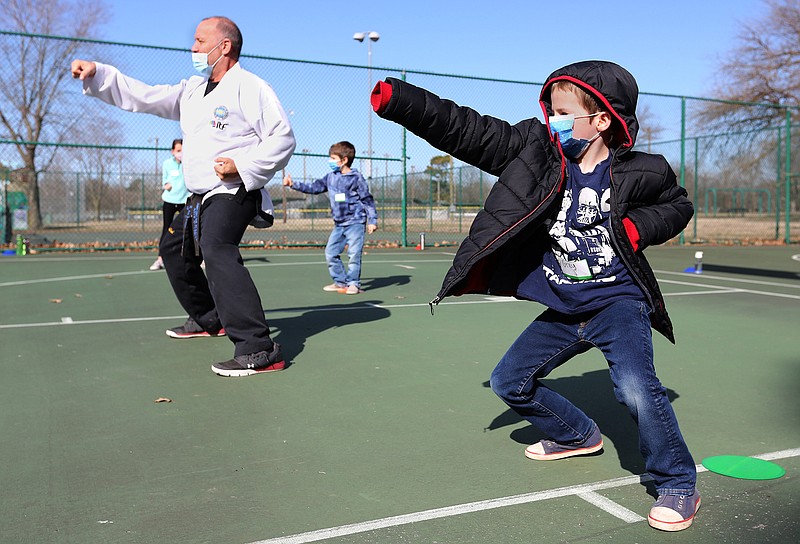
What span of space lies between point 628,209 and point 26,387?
346 cm

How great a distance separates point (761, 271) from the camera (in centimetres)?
1257

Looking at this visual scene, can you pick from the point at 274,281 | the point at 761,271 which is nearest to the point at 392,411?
the point at 274,281

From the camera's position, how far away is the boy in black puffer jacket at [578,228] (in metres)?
2.79

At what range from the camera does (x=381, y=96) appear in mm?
2803

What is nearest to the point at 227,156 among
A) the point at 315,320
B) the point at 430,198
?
the point at 315,320

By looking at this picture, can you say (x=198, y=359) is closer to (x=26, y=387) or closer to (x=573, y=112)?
(x=26, y=387)

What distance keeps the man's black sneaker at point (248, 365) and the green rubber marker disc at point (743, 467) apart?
2.66 meters

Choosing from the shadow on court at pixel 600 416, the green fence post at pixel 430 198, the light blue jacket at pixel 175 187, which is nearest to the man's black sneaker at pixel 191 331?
the shadow on court at pixel 600 416

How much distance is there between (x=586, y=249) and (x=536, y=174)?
1.12ft

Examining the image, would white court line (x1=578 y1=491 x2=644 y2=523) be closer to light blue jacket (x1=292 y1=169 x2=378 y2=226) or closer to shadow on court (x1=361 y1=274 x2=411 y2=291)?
shadow on court (x1=361 y1=274 x2=411 y2=291)

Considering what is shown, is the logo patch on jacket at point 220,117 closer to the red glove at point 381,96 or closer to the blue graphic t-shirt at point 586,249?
the red glove at point 381,96

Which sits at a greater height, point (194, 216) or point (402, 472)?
point (194, 216)

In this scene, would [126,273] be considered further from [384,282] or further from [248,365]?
[248,365]

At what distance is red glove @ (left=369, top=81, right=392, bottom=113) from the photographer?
9.16ft
